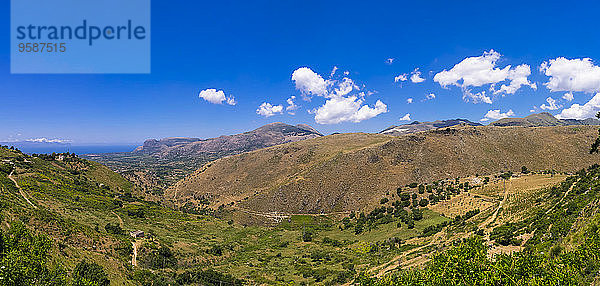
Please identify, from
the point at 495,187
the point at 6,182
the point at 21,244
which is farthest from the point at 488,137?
the point at 6,182

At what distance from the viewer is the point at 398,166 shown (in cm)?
10350

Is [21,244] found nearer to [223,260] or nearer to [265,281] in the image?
[265,281]

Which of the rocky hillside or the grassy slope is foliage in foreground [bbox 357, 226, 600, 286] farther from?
the rocky hillside

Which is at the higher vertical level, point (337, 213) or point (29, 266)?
point (29, 266)

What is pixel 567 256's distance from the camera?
15.3m

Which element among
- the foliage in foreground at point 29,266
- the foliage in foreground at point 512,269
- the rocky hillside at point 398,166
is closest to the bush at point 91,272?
the foliage in foreground at point 29,266

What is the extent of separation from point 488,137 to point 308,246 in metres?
108

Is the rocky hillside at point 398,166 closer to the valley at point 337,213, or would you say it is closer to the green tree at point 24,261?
the valley at point 337,213

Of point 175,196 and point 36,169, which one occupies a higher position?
point 36,169

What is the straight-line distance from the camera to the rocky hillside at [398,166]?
316ft

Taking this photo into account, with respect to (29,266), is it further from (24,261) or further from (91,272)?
(91,272)

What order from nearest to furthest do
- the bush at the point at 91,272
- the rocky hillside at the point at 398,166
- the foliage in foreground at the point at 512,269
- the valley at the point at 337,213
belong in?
the foliage in foreground at the point at 512,269
the bush at the point at 91,272
the valley at the point at 337,213
the rocky hillside at the point at 398,166

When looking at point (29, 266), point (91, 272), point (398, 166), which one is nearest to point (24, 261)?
point (29, 266)

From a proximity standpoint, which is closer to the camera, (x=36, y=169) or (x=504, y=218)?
(x=504, y=218)
